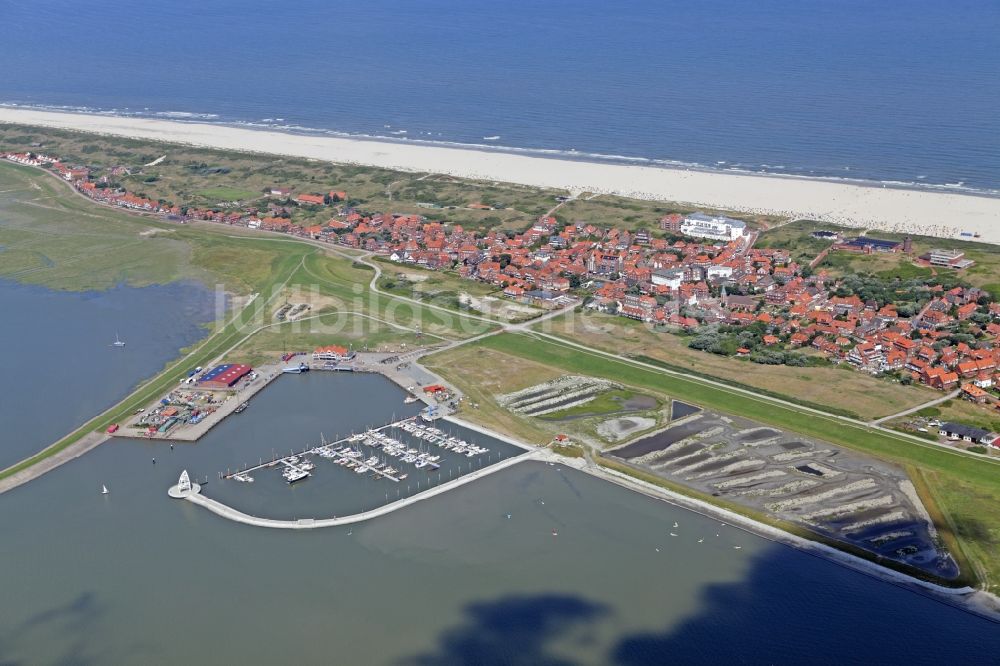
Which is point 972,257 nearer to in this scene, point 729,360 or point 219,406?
point 729,360

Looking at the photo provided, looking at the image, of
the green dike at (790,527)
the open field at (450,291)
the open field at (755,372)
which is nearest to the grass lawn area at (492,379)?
the green dike at (790,527)

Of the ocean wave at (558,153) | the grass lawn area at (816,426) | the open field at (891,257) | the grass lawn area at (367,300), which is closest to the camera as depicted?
the grass lawn area at (816,426)

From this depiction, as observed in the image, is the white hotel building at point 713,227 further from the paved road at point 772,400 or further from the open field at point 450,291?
the paved road at point 772,400

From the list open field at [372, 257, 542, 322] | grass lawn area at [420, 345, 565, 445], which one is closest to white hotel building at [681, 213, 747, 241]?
open field at [372, 257, 542, 322]

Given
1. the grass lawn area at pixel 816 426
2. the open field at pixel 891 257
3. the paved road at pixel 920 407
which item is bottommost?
the grass lawn area at pixel 816 426

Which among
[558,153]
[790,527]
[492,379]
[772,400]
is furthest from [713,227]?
[790,527]

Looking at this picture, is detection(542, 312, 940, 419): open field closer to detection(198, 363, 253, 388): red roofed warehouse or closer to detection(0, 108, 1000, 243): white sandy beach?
detection(198, 363, 253, 388): red roofed warehouse

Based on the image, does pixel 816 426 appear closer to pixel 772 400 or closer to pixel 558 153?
pixel 772 400
